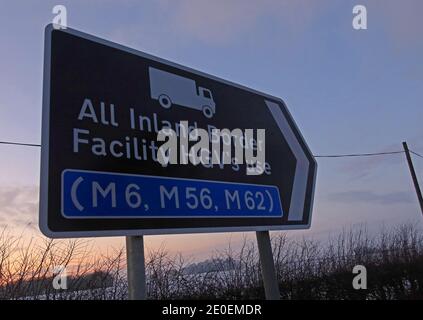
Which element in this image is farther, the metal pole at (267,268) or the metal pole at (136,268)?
the metal pole at (267,268)

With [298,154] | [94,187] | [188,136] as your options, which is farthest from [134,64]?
[298,154]

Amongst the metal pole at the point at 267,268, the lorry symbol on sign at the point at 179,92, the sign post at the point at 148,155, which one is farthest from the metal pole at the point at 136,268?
the metal pole at the point at 267,268

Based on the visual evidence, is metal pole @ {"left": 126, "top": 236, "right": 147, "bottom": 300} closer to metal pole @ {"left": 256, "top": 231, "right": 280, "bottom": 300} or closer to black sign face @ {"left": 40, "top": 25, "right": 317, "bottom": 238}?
black sign face @ {"left": 40, "top": 25, "right": 317, "bottom": 238}

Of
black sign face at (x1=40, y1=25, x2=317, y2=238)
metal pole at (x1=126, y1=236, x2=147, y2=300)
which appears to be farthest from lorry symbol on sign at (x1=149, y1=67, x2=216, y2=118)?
metal pole at (x1=126, y1=236, x2=147, y2=300)

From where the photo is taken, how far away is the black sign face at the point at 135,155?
72.6 inches

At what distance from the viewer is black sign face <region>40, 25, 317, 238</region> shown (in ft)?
6.05

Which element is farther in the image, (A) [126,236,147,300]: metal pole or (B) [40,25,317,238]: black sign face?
(A) [126,236,147,300]: metal pole

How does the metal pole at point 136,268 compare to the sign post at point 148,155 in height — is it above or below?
below

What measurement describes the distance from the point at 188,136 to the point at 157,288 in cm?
421

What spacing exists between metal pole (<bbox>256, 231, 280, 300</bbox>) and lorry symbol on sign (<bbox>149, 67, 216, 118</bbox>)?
989mm

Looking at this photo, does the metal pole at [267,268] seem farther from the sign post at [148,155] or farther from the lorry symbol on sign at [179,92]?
the lorry symbol on sign at [179,92]

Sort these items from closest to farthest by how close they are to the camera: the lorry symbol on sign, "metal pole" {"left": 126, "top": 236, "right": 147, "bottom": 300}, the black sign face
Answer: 1. the black sign face
2. "metal pole" {"left": 126, "top": 236, "right": 147, "bottom": 300}
3. the lorry symbol on sign
